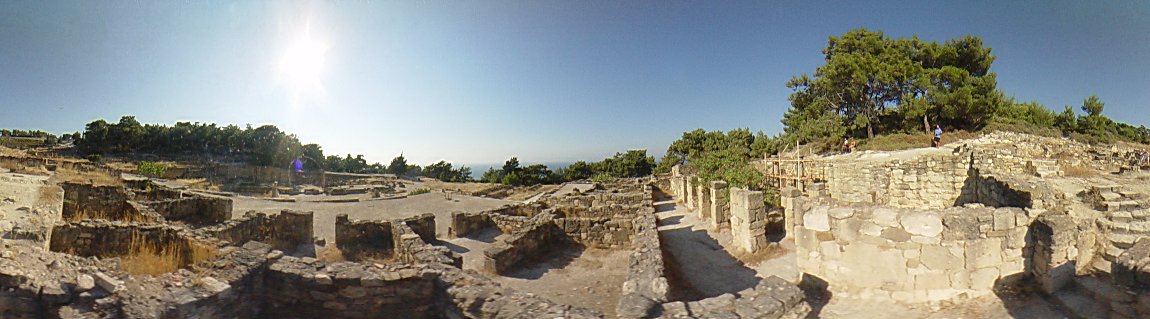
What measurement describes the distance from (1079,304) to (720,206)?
861 cm

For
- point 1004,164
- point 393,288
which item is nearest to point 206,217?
point 393,288

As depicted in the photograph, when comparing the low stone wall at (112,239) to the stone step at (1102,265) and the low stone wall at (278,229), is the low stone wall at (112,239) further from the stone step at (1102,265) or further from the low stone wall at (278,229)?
the stone step at (1102,265)

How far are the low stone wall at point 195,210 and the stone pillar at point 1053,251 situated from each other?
19.0 metres

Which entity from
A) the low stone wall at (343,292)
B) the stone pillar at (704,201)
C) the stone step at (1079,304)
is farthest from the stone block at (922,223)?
the stone pillar at (704,201)

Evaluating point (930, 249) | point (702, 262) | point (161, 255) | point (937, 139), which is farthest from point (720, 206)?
point (937, 139)

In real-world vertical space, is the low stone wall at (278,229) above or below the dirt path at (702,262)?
above

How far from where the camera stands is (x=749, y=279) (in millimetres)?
8789

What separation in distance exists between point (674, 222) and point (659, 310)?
1257cm

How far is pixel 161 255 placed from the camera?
780 cm

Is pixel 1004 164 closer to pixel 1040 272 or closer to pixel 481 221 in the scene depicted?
pixel 1040 272

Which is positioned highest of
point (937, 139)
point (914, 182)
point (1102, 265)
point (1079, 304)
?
point (937, 139)

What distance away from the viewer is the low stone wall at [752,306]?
4.34 m

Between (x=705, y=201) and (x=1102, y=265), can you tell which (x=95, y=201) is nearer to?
(x=705, y=201)

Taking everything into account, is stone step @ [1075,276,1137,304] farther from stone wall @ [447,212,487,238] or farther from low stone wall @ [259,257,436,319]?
stone wall @ [447,212,487,238]
